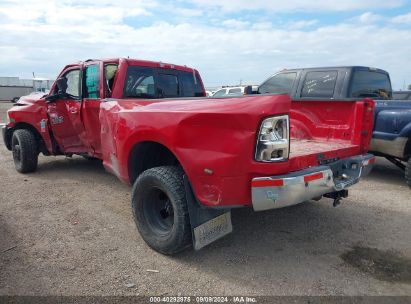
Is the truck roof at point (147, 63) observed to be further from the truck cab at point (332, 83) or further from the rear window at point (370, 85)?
the rear window at point (370, 85)

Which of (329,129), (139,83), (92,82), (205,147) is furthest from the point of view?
(92,82)

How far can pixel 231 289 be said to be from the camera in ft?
9.09

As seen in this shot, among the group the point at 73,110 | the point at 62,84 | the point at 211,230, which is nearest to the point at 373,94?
the point at 211,230

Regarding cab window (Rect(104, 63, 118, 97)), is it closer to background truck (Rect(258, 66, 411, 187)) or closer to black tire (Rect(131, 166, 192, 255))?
black tire (Rect(131, 166, 192, 255))

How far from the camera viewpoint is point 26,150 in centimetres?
612

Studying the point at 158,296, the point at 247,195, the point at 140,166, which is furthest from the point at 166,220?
the point at 247,195

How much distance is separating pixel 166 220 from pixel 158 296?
0.93 metres

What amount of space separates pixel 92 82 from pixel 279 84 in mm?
3508

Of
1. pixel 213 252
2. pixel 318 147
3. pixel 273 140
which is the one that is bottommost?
pixel 213 252

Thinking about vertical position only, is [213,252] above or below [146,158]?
below

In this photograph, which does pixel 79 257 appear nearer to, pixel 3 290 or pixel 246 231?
pixel 3 290

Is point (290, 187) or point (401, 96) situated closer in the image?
point (290, 187)

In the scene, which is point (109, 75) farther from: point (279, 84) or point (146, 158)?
point (279, 84)

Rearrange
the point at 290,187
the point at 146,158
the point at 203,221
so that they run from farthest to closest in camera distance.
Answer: the point at 146,158, the point at 203,221, the point at 290,187
